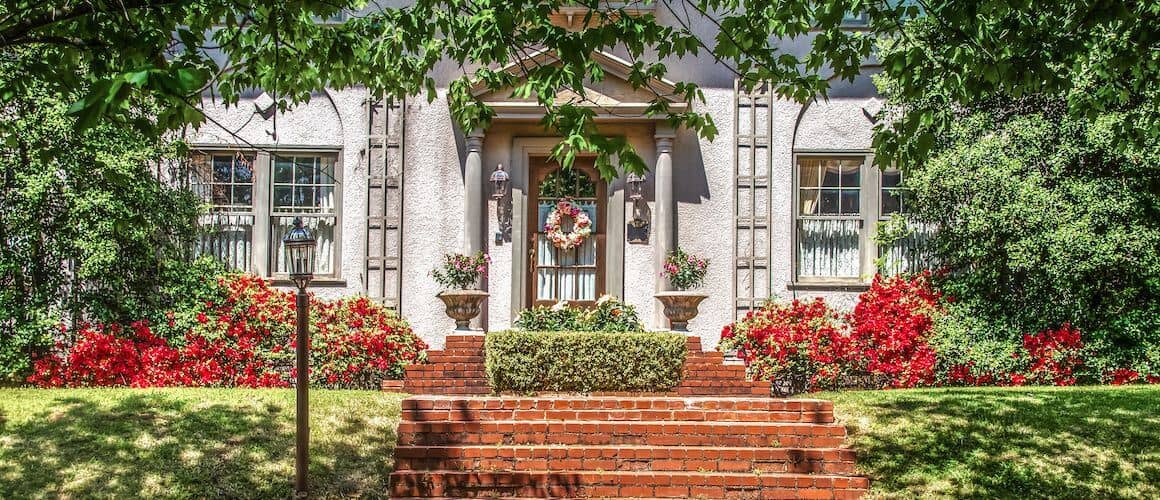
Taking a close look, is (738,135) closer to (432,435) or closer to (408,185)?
(408,185)

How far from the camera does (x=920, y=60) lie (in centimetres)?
669

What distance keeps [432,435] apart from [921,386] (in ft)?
22.7

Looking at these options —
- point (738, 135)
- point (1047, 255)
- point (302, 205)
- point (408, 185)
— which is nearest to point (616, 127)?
point (738, 135)

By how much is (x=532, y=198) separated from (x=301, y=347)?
21.8 feet

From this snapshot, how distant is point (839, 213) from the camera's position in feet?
46.1

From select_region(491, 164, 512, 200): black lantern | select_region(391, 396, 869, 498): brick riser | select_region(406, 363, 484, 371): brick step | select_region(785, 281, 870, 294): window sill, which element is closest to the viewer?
select_region(391, 396, 869, 498): brick riser

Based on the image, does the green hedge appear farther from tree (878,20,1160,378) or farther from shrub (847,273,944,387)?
tree (878,20,1160,378)

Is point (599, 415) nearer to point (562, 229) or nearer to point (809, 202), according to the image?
point (562, 229)

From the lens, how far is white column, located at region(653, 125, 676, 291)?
43.3 feet

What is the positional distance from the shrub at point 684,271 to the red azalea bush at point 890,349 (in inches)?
33.8

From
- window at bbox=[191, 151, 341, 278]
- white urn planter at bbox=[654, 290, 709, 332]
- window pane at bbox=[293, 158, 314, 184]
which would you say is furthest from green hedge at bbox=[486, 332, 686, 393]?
window pane at bbox=[293, 158, 314, 184]

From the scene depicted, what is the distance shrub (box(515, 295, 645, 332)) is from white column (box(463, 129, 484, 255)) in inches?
51.0

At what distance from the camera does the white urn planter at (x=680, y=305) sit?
12516 mm

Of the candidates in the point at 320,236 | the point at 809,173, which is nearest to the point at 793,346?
Answer: the point at 809,173
